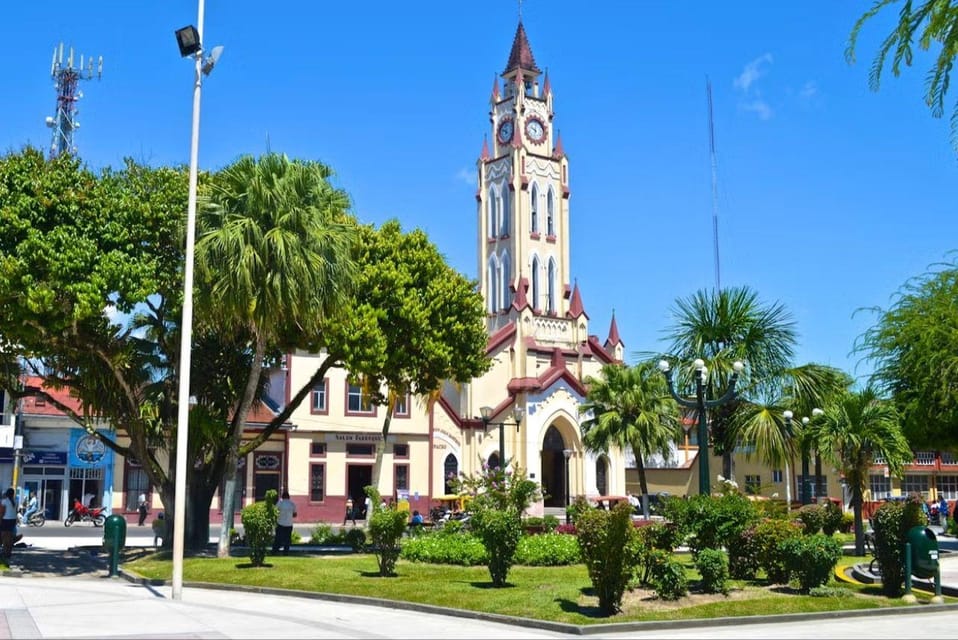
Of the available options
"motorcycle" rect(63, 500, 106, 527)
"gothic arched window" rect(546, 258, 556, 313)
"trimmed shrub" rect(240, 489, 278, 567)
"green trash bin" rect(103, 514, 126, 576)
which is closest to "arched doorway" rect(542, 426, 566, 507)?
"gothic arched window" rect(546, 258, 556, 313)

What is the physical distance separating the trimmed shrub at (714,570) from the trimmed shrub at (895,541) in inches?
113

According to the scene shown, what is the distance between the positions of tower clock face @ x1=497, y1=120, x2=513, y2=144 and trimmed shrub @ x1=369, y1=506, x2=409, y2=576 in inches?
2246

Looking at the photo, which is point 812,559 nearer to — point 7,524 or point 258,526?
point 258,526

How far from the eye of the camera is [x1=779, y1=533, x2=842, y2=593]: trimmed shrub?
16.0 meters

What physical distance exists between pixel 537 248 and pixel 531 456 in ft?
63.6

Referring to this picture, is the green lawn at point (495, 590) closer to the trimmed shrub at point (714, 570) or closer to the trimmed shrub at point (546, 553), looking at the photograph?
the trimmed shrub at point (714, 570)

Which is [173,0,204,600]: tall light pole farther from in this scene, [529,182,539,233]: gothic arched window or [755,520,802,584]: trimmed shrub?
[529,182,539,233]: gothic arched window

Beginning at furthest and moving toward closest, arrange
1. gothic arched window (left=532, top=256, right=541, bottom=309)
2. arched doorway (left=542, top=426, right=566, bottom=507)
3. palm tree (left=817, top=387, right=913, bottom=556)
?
1. gothic arched window (left=532, top=256, right=541, bottom=309)
2. arched doorway (left=542, top=426, right=566, bottom=507)
3. palm tree (left=817, top=387, right=913, bottom=556)

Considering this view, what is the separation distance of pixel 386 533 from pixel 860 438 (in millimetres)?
13043

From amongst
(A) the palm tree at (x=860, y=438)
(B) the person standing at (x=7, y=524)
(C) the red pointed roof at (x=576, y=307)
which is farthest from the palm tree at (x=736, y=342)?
(C) the red pointed roof at (x=576, y=307)

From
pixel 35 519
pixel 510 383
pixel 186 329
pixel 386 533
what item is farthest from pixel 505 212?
pixel 186 329

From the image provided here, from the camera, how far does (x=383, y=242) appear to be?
29859 mm

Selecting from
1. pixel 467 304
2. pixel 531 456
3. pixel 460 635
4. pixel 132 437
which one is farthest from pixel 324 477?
pixel 460 635

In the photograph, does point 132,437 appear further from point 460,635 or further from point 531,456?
point 531,456
